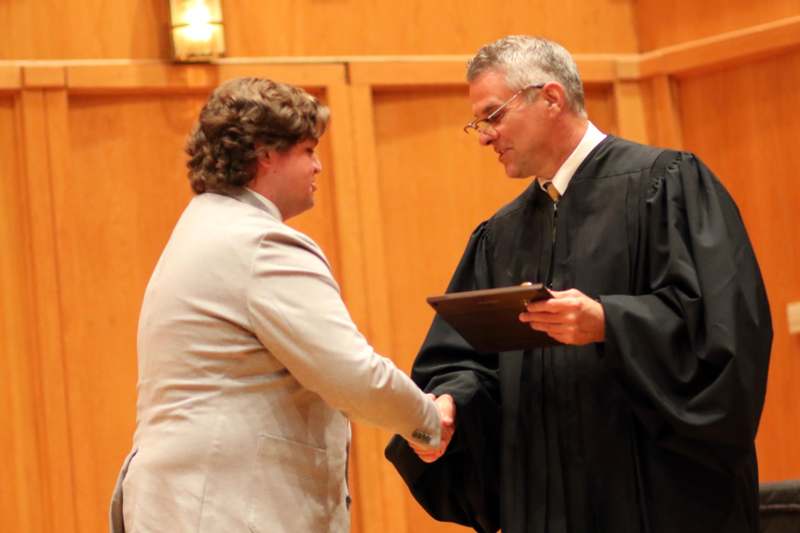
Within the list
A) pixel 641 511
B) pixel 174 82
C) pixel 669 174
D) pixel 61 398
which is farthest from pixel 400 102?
pixel 641 511

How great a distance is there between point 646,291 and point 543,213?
45 cm

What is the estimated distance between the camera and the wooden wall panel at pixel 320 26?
5496mm

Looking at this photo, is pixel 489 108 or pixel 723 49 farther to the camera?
pixel 723 49

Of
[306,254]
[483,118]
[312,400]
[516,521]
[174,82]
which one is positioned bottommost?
[516,521]

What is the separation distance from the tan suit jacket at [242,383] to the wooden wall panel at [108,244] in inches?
84.2

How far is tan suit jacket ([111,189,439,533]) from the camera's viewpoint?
10.3 feet

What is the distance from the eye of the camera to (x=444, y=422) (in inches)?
146

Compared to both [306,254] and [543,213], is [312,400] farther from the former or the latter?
[543,213]

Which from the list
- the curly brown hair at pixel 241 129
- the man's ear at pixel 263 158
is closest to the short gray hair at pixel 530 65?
the curly brown hair at pixel 241 129

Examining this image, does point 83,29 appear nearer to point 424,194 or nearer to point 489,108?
point 424,194

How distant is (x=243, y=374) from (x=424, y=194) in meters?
2.95

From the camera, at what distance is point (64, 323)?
5.36 m

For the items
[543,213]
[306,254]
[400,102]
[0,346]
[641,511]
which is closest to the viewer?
[306,254]

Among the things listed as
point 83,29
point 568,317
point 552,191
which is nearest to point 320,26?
point 83,29
